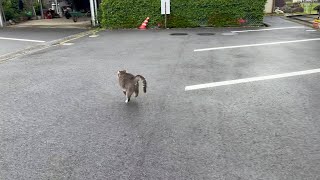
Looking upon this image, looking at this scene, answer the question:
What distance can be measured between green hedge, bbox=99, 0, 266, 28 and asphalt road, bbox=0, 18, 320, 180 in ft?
25.7

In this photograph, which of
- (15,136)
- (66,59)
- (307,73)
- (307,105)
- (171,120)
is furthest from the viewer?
(66,59)

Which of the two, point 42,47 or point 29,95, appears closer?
point 29,95

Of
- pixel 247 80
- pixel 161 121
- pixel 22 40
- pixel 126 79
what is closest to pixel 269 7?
pixel 22 40

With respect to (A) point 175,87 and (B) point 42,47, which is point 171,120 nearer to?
(A) point 175,87

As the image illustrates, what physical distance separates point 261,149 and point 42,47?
10.3 metres

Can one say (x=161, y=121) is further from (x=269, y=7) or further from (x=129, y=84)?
(x=269, y=7)

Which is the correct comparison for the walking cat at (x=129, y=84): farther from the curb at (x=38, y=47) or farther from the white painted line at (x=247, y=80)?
the curb at (x=38, y=47)

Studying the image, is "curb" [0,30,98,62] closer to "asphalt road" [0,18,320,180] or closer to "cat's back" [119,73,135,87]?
"asphalt road" [0,18,320,180]

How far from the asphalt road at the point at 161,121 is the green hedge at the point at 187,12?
A: 7828mm

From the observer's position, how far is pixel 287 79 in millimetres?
6844

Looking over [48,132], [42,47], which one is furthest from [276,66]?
[42,47]

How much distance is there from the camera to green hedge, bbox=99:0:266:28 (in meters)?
16.0

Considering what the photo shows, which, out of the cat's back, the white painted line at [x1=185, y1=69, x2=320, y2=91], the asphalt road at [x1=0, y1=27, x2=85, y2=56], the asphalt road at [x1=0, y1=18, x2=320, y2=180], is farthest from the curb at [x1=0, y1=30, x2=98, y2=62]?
the white painted line at [x1=185, y1=69, x2=320, y2=91]

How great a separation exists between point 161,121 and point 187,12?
1257cm
